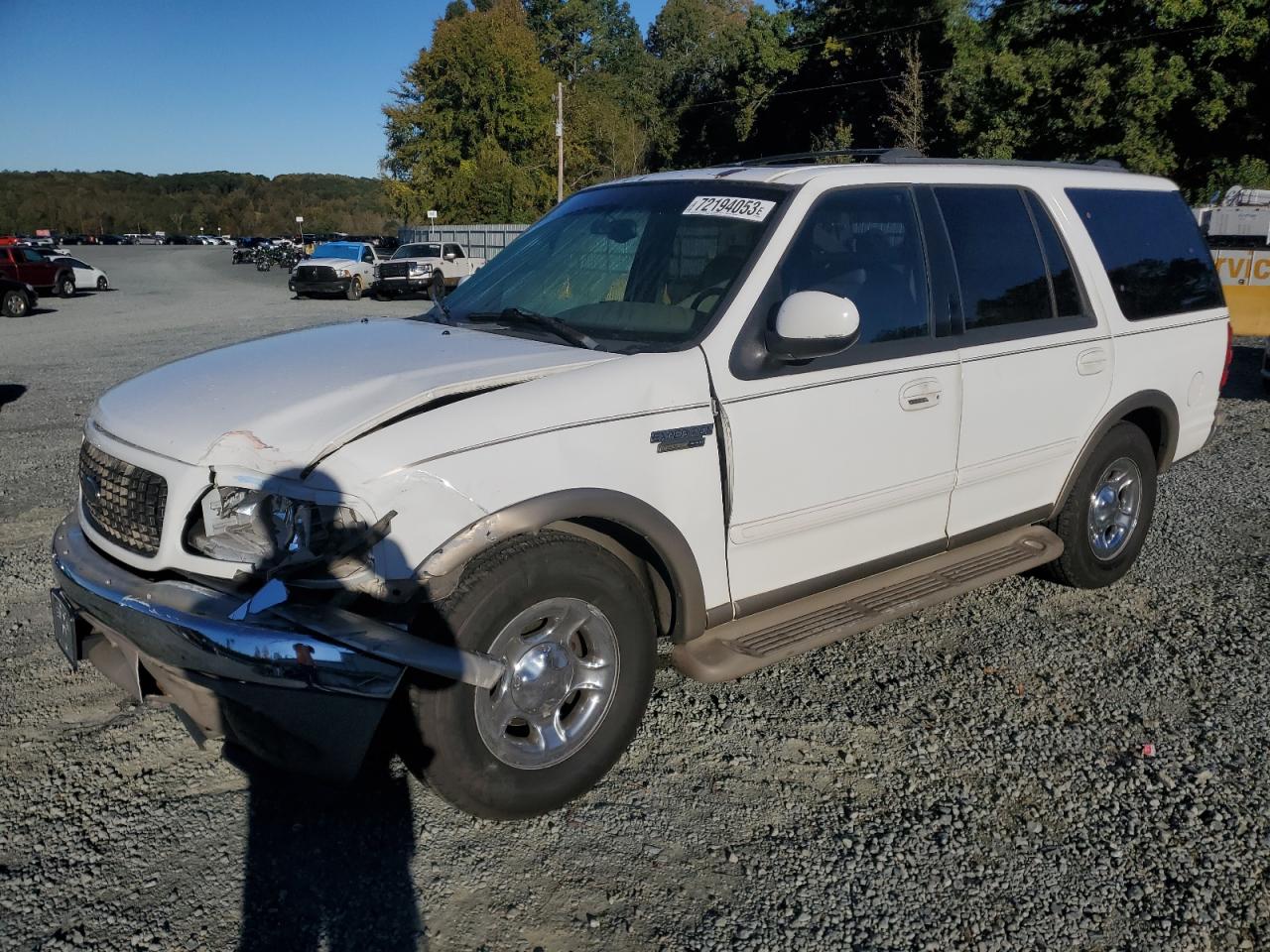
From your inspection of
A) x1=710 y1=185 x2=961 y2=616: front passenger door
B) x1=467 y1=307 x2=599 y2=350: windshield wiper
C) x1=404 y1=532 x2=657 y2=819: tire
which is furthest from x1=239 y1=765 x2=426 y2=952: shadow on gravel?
x1=467 y1=307 x2=599 y2=350: windshield wiper

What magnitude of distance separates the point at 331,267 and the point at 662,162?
112 ft

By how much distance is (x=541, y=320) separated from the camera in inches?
149

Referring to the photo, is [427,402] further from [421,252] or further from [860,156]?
[421,252]

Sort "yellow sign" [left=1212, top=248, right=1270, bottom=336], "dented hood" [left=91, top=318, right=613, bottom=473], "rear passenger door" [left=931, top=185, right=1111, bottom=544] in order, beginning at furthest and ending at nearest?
"yellow sign" [left=1212, top=248, right=1270, bottom=336], "rear passenger door" [left=931, top=185, right=1111, bottom=544], "dented hood" [left=91, top=318, right=613, bottom=473]

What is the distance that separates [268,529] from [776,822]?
1.77 meters

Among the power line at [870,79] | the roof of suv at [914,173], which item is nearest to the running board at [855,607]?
the roof of suv at [914,173]

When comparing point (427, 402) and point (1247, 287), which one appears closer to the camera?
point (427, 402)

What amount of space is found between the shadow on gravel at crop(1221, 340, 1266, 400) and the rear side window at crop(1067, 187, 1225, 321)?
6.03 metres

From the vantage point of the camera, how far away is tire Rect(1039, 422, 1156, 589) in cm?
489

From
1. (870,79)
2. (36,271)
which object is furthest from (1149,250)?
(870,79)

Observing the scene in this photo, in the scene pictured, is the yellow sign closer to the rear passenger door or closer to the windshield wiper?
the rear passenger door

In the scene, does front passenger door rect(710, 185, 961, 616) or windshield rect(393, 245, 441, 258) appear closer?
front passenger door rect(710, 185, 961, 616)

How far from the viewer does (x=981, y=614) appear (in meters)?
4.94

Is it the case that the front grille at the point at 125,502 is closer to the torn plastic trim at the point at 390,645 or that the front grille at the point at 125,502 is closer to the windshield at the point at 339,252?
the torn plastic trim at the point at 390,645
